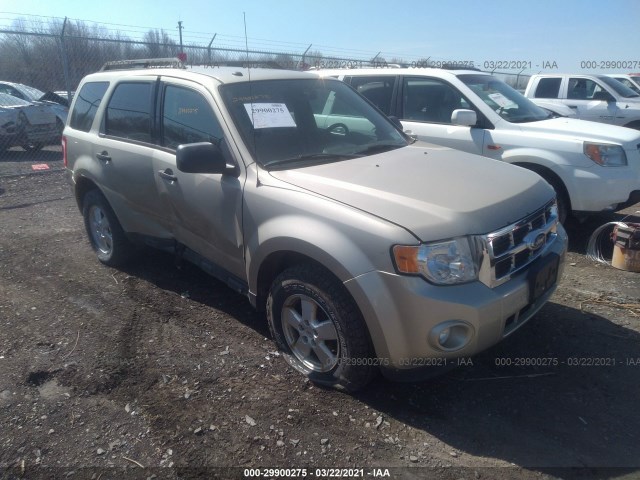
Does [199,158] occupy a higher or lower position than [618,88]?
lower

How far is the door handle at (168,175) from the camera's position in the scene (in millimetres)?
3797

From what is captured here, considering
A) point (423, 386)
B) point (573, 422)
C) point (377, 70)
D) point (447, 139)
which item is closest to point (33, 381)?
point (423, 386)

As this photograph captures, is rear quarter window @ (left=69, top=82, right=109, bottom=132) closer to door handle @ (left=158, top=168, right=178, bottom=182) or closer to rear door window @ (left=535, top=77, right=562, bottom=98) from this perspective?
door handle @ (left=158, top=168, right=178, bottom=182)

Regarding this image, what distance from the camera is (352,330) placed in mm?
2793

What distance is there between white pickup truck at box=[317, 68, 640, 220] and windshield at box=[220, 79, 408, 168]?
78.0 inches

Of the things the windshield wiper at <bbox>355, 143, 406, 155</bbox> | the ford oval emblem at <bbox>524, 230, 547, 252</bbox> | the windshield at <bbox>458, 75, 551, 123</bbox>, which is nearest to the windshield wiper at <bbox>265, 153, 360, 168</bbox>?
the windshield wiper at <bbox>355, 143, 406, 155</bbox>

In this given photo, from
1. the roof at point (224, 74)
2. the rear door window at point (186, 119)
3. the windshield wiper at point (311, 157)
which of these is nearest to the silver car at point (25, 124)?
the roof at point (224, 74)

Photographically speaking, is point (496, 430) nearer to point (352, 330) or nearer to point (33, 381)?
point (352, 330)

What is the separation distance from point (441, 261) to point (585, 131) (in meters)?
3.91

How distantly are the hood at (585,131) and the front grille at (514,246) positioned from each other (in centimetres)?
267

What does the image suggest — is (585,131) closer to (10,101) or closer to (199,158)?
(199,158)

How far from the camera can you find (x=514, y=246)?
9.30ft

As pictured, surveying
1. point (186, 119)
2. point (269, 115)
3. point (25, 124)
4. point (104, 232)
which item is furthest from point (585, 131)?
point (25, 124)

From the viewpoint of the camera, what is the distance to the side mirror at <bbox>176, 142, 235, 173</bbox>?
3150 mm
